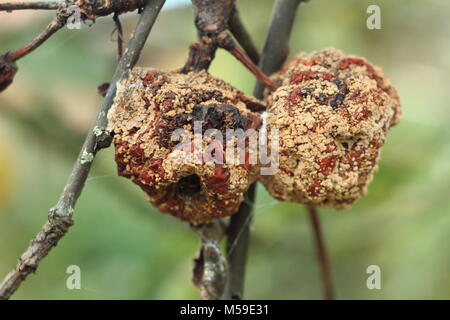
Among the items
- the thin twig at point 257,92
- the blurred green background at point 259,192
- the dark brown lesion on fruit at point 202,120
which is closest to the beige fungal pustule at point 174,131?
the dark brown lesion on fruit at point 202,120

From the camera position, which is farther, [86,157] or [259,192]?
[259,192]

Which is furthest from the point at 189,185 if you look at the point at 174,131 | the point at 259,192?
the point at 259,192

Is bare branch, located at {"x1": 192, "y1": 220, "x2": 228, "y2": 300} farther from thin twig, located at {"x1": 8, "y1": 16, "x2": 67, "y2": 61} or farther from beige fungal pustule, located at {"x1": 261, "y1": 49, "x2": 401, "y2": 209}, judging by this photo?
thin twig, located at {"x1": 8, "y1": 16, "x2": 67, "y2": 61}

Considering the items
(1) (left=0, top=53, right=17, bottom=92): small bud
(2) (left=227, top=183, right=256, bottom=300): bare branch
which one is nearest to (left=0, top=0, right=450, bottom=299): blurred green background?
(2) (left=227, top=183, right=256, bottom=300): bare branch

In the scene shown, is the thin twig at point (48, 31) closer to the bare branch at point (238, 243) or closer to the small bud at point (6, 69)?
the small bud at point (6, 69)

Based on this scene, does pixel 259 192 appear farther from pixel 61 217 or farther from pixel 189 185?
pixel 61 217
